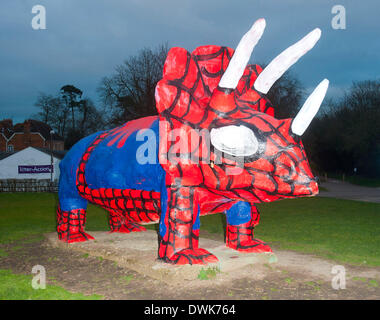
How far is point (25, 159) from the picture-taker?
28.4m

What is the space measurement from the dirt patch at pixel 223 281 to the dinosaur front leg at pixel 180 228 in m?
0.27

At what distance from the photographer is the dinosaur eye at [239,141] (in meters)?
4.12

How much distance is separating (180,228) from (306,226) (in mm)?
6166

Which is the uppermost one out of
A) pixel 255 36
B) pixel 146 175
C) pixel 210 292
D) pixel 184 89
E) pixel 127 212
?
pixel 255 36

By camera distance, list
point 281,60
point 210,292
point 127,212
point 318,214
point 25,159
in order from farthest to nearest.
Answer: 1. point 25,159
2. point 318,214
3. point 127,212
4. point 210,292
5. point 281,60

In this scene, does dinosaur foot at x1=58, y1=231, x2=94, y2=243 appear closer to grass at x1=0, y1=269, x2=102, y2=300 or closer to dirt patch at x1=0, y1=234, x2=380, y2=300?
dirt patch at x1=0, y1=234, x2=380, y2=300

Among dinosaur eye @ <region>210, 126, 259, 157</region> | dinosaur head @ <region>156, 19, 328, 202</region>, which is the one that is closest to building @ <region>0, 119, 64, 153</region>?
dinosaur head @ <region>156, 19, 328, 202</region>

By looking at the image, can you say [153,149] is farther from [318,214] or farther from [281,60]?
[318,214]

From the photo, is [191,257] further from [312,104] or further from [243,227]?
[312,104]

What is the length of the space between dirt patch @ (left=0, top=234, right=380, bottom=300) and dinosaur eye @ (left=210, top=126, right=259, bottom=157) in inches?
59.1

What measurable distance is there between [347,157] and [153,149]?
129 ft

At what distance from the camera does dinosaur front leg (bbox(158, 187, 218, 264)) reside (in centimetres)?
468

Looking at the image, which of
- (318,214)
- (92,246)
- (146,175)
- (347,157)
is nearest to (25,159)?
(318,214)

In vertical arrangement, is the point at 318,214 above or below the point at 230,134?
below
